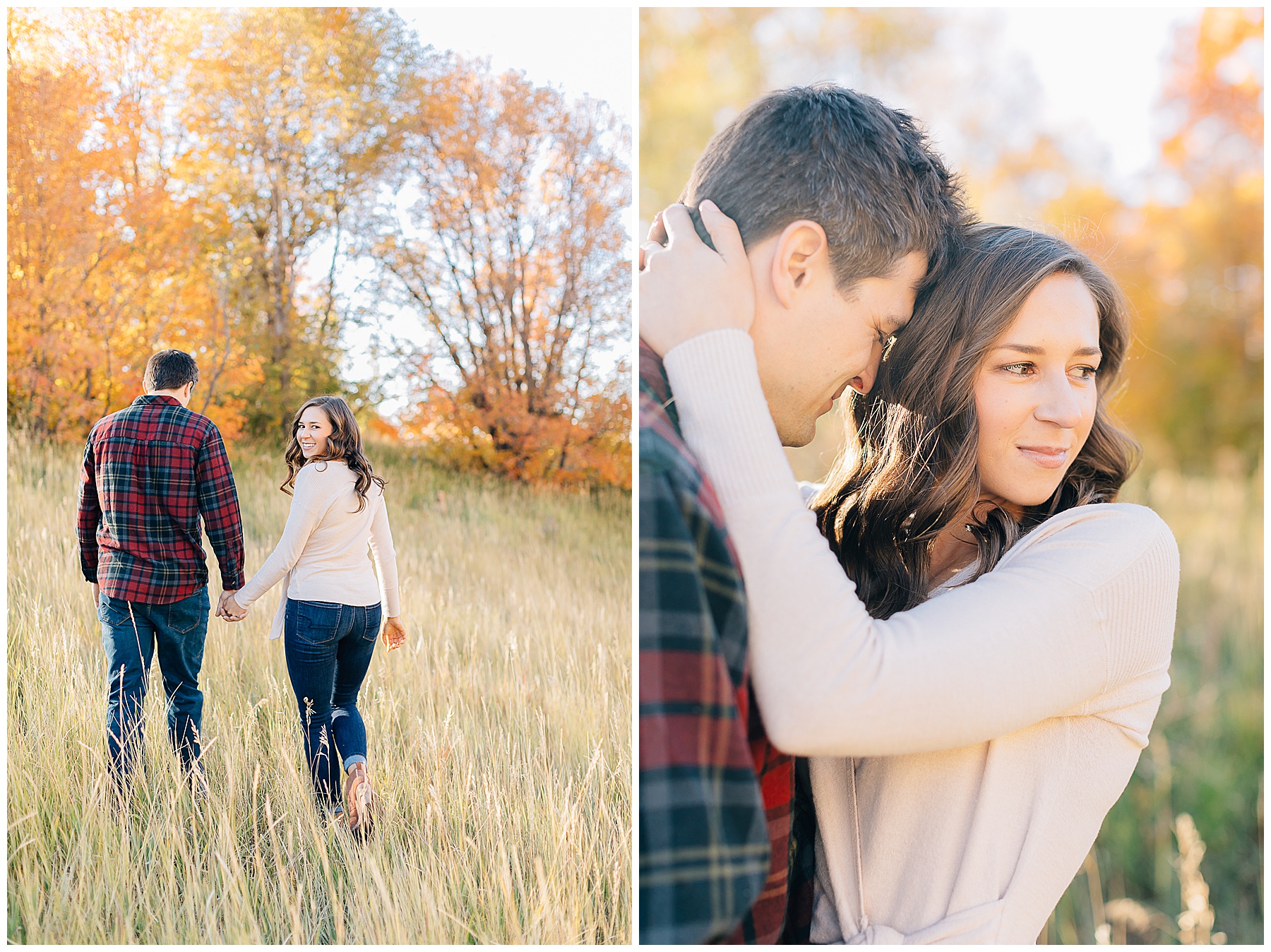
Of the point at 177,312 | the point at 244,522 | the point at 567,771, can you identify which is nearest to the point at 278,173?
the point at 177,312

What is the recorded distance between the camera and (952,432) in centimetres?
153

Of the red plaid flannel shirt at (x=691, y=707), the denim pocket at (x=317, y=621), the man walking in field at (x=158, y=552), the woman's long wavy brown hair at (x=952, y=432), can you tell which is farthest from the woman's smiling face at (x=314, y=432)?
the woman's long wavy brown hair at (x=952, y=432)

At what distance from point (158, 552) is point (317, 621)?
320 millimetres

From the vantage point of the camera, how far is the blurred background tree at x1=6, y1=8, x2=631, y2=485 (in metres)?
1.75

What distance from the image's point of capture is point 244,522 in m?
1.65

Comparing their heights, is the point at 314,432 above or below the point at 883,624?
above

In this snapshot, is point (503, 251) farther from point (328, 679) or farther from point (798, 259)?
point (328, 679)

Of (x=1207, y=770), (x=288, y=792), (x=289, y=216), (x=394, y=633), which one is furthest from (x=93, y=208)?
(x=1207, y=770)

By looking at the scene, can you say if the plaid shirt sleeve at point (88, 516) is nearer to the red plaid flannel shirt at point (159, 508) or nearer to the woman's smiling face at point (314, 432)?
the red plaid flannel shirt at point (159, 508)

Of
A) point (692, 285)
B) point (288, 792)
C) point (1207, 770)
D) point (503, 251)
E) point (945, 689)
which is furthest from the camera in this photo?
point (1207, 770)

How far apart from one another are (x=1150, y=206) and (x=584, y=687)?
462 centimetres

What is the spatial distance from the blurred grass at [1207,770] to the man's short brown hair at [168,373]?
2.91 meters

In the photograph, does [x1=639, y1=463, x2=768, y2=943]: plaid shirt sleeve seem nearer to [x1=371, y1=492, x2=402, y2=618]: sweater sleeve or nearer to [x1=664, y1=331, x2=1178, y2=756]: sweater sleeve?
[x1=664, y1=331, x2=1178, y2=756]: sweater sleeve

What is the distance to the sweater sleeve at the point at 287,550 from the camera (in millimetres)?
1648
